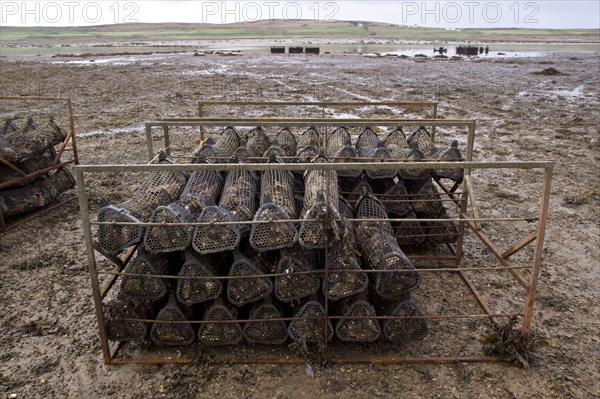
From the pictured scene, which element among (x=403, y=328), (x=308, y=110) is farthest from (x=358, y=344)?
(x=308, y=110)

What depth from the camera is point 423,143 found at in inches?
282

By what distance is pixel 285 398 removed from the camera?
3938 mm

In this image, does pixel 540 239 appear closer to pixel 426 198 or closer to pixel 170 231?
pixel 426 198

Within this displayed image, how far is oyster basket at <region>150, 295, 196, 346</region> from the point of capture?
434cm

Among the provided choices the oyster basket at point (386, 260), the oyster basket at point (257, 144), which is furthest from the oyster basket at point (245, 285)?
the oyster basket at point (257, 144)

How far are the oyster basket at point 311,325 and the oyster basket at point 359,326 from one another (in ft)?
0.38

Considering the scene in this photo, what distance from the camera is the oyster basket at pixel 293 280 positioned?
13.9 feet

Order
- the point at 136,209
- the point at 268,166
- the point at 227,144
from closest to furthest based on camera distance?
the point at 268,166 < the point at 136,209 < the point at 227,144

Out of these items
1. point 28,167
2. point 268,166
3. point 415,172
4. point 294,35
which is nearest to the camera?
point 268,166

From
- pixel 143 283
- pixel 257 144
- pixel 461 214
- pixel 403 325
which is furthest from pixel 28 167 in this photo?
pixel 461 214

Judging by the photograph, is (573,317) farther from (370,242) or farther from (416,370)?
(370,242)

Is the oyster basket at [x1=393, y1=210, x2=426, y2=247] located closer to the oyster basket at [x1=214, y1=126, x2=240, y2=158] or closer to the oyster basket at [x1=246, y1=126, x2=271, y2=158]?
the oyster basket at [x1=246, y1=126, x2=271, y2=158]

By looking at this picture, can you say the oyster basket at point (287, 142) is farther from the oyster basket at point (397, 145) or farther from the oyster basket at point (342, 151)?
the oyster basket at point (397, 145)

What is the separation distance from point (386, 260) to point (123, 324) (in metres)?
2.59
